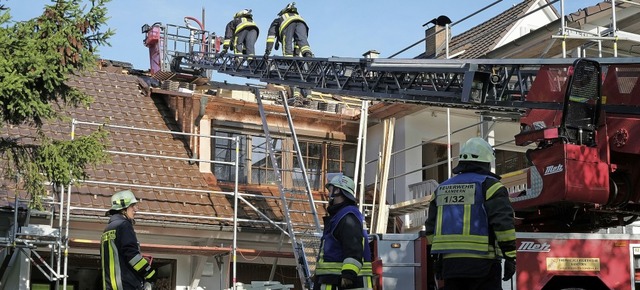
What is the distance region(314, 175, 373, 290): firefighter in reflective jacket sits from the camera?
775 centimetres

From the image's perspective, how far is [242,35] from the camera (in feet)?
58.9

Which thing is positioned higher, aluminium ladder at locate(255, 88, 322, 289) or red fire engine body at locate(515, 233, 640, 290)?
aluminium ladder at locate(255, 88, 322, 289)

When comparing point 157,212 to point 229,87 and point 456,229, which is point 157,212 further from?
point 456,229

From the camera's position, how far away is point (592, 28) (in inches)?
665

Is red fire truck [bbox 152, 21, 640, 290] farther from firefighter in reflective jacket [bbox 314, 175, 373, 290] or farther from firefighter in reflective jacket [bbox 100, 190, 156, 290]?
firefighter in reflective jacket [bbox 100, 190, 156, 290]

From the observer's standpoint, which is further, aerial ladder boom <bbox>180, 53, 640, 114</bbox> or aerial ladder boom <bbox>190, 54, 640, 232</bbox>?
aerial ladder boom <bbox>180, 53, 640, 114</bbox>

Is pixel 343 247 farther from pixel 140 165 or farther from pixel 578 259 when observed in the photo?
pixel 140 165

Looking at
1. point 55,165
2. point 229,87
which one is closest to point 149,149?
point 229,87

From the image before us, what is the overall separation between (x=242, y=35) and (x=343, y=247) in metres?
10.6

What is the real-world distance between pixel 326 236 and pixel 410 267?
301cm

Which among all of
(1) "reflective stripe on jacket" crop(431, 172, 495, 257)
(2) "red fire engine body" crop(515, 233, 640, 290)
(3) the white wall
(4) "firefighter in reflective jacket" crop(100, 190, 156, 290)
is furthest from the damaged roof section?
(1) "reflective stripe on jacket" crop(431, 172, 495, 257)

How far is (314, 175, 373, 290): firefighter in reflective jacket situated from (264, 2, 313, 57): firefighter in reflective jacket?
8.99m

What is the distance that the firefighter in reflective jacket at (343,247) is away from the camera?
7754 millimetres

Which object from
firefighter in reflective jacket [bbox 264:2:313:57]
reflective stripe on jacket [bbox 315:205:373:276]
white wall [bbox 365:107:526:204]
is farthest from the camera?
white wall [bbox 365:107:526:204]
